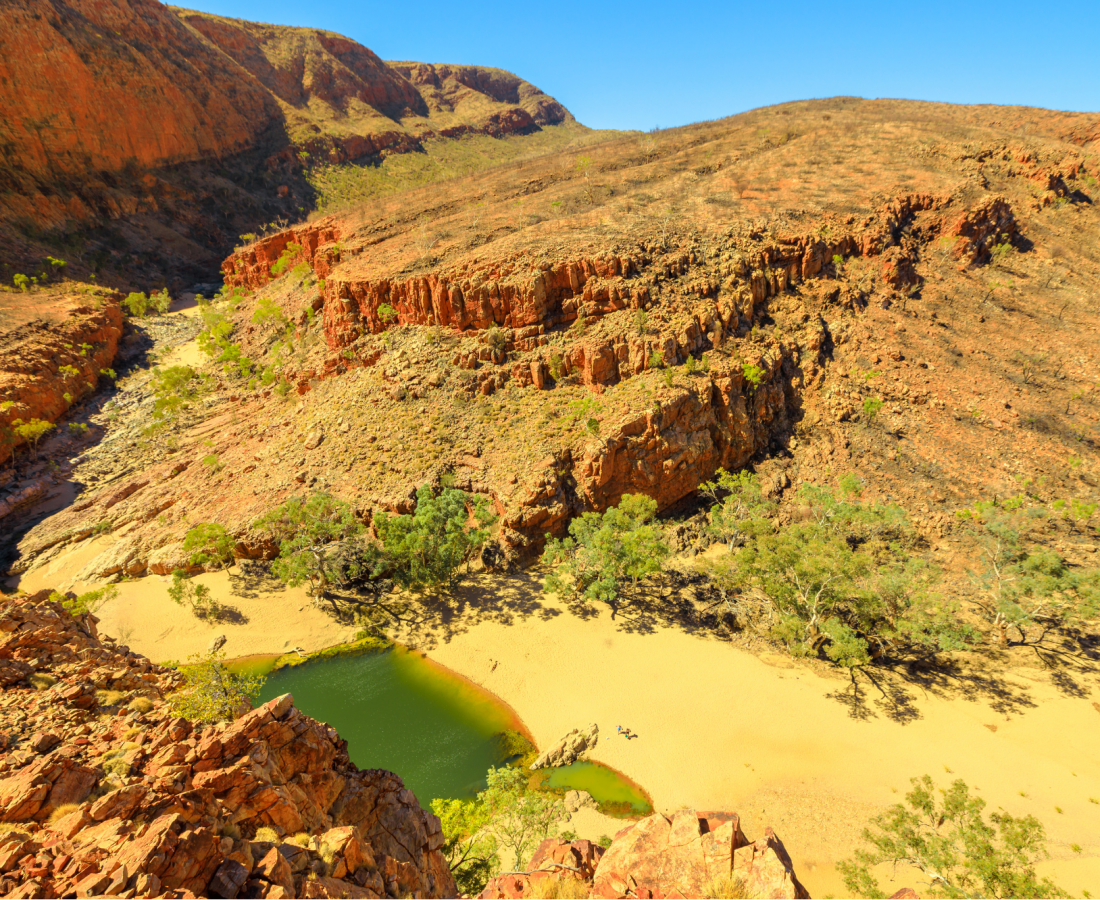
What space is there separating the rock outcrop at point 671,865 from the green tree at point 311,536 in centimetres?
2204

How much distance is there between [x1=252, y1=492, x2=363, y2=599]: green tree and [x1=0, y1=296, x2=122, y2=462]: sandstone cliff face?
95.7 ft

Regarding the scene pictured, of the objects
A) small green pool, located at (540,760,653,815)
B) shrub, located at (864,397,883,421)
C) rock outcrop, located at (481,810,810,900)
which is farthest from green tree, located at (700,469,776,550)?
rock outcrop, located at (481,810,810,900)

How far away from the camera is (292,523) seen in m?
32.1

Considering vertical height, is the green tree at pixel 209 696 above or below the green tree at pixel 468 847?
above

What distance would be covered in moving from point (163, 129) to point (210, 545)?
3729 inches

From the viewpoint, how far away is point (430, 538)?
2919 centimetres

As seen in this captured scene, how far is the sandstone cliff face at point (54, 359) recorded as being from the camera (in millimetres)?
40438

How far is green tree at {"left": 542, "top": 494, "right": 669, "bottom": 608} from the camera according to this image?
1096 inches

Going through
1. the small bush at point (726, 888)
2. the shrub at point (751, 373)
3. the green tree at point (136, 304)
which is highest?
the green tree at point (136, 304)

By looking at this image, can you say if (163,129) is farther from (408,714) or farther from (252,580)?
(408,714)

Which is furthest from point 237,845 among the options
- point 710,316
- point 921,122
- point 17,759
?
point 921,122

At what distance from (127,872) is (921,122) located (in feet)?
300

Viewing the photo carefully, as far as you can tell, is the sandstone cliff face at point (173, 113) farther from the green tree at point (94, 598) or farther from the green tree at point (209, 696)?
the green tree at point (209, 696)

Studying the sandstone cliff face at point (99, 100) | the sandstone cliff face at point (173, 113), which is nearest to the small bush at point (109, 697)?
the sandstone cliff face at point (173, 113)
